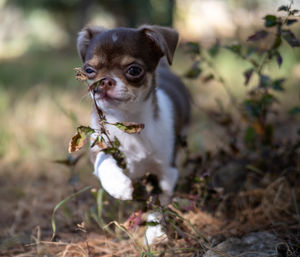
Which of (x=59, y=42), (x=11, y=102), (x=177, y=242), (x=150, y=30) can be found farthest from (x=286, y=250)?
(x=59, y=42)

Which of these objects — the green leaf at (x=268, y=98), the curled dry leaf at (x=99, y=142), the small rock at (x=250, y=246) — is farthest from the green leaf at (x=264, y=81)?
the curled dry leaf at (x=99, y=142)

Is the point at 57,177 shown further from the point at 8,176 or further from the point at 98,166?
the point at 98,166

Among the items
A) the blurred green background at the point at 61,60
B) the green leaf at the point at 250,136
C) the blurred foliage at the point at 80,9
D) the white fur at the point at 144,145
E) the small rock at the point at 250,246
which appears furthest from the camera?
the blurred foliage at the point at 80,9

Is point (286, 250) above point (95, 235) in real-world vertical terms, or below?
above

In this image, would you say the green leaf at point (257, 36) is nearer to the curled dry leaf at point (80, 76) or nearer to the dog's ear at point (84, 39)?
the dog's ear at point (84, 39)

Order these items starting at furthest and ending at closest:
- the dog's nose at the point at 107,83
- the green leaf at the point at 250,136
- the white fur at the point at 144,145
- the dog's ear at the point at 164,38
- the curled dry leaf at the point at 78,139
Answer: the green leaf at the point at 250,136, the dog's ear at the point at 164,38, the white fur at the point at 144,145, the dog's nose at the point at 107,83, the curled dry leaf at the point at 78,139

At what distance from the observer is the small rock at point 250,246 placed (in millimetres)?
1942

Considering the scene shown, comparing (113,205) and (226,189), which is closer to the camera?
(113,205)

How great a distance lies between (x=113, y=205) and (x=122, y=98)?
1.00m

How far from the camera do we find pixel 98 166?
7.54 feet

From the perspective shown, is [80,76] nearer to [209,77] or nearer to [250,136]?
[209,77]

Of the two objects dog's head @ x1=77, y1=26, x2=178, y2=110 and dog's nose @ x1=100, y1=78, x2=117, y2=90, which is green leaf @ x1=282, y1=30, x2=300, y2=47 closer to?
dog's head @ x1=77, y1=26, x2=178, y2=110

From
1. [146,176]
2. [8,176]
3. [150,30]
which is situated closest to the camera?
[150,30]

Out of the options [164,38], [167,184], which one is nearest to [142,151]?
[167,184]
